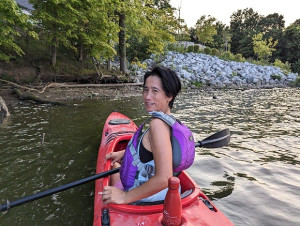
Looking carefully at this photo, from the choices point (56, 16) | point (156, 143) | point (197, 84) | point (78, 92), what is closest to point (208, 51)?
point (197, 84)

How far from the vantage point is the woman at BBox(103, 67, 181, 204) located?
164cm

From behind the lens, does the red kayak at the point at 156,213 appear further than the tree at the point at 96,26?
No

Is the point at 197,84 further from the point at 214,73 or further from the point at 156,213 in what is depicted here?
the point at 156,213

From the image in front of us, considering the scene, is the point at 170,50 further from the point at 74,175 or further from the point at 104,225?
the point at 104,225

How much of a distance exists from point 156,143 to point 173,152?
0.21m

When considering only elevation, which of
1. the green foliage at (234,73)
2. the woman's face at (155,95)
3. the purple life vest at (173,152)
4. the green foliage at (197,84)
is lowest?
the green foliage at (197,84)

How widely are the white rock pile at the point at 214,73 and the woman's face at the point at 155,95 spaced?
14401 mm

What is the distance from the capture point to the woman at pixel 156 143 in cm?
164

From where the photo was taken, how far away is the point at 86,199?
10.9 ft

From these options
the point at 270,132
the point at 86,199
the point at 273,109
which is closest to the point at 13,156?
the point at 86,199

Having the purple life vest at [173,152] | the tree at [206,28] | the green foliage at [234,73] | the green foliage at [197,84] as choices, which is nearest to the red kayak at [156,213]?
the purple life vest at [173,152]

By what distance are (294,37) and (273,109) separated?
35217 millimetres

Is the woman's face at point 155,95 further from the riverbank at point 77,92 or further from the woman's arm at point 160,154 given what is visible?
the riverbank at point 77,92

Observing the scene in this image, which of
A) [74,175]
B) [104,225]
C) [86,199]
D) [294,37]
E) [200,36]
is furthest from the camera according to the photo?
[294,37]
